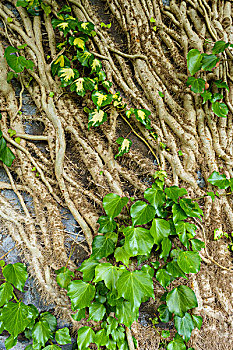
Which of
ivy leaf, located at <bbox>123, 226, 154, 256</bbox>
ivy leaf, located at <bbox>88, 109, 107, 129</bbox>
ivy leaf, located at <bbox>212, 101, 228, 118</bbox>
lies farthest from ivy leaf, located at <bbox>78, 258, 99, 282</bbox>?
ivy leaf, located at <bbox>212, 101, 228, 118</bbox>

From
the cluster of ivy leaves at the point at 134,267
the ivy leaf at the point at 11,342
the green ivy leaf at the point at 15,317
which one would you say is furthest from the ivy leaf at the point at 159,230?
the ivy leaf at the point at 11,342

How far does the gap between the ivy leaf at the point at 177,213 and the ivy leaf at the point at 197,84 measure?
74 centimetres

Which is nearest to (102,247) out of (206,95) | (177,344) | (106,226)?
(106,226)

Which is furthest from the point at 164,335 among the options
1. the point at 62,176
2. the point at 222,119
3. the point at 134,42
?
the point at 134,42

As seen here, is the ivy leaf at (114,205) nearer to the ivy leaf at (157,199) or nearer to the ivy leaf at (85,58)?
the ivy leaf at (157,199)

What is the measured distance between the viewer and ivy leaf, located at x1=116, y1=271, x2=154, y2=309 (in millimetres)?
856

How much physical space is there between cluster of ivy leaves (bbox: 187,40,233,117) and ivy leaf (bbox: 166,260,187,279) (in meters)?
0.95

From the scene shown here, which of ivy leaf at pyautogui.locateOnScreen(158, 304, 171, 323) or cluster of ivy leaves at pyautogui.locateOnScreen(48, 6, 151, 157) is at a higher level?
cluster of ivy leaves at pyautogui.locateOnScreen(48, 6, 151, 157)

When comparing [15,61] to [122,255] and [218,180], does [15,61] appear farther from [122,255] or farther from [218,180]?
[218,180]

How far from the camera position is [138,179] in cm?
123

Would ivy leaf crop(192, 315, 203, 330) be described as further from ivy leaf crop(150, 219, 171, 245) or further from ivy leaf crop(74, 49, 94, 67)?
ivy leaf crop(74, 49, 94, 67)

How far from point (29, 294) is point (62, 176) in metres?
0.73

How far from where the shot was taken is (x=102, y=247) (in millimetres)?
1021

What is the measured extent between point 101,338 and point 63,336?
214mm
